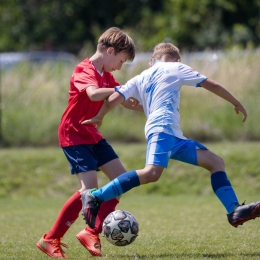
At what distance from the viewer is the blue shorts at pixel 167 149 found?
542 cm

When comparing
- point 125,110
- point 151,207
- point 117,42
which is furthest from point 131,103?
point 125,110

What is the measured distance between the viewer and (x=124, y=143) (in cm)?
1517

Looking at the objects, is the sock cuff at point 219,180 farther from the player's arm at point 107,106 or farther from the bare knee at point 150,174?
the player's arm at point 107,106

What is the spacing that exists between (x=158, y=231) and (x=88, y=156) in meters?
2.12

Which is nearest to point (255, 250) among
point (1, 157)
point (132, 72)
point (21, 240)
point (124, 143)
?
point (21, 240)

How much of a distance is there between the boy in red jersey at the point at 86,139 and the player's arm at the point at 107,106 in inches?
8.1

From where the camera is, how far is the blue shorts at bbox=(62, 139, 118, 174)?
566 cm

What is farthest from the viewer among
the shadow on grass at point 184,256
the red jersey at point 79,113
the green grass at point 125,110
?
the green grass at point 125,110

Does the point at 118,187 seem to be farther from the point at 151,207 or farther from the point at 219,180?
the point at 151,207

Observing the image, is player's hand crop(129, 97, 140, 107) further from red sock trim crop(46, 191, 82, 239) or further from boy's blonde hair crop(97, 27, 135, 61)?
red sock trim crop(46, 191, 82, 239)

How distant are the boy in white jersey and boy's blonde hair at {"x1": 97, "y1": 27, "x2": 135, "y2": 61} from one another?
0.99 ft

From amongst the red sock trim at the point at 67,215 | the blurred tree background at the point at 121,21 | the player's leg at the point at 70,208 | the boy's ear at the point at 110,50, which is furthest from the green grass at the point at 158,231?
the blurred tree background at the point at 121,21

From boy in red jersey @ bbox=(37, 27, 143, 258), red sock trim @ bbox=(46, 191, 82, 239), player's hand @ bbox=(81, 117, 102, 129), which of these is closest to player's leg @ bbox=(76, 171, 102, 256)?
boy in red jersey @ bbox=(37, 27, 143, 258)

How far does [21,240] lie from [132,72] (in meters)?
9.55
